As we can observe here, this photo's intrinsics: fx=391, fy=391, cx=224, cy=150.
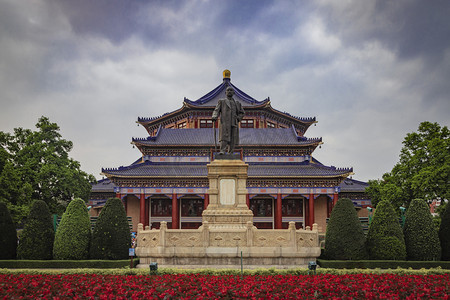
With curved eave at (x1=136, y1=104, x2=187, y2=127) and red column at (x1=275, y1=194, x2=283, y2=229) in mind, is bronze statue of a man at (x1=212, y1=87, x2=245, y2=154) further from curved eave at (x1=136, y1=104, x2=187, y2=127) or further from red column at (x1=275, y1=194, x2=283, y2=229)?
curved eave at (x1=136, y1=104, x2=187, y2=127)

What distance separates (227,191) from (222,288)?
28.5 ft

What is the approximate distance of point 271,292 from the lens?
960 cm

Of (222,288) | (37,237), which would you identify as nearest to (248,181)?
(37,237)

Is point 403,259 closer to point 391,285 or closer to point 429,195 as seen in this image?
point 391,285

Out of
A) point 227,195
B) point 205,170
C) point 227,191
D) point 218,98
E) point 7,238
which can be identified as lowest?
point 7,238

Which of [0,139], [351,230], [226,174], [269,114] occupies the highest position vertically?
[269,114]

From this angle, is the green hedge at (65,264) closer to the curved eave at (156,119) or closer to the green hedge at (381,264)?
the green hedge at (381,264)

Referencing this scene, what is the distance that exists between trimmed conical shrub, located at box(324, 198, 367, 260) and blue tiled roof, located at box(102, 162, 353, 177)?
2116cm

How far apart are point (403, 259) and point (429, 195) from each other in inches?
555

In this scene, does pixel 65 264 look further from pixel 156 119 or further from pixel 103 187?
pixel 156 119

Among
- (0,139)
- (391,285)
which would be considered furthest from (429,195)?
(0,139)

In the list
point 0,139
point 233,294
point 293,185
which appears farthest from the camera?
point 293,185

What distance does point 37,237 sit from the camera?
1834 centimetres

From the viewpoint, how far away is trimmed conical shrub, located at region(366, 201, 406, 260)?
682 inches
